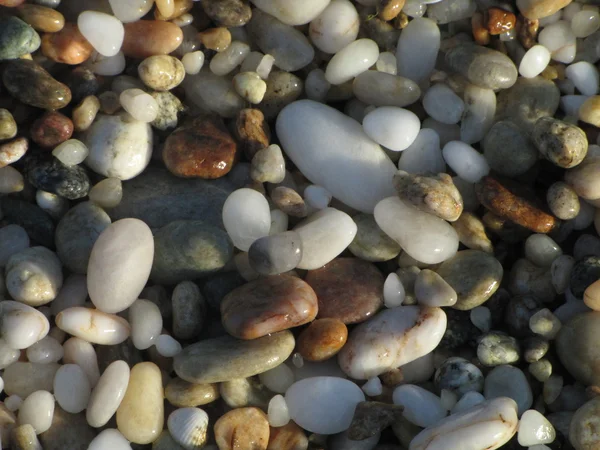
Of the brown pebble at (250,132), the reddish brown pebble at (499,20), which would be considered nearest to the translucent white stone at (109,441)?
the brown pebble at (250,132)

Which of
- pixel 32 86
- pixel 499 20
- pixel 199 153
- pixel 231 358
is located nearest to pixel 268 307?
pixel 231 358

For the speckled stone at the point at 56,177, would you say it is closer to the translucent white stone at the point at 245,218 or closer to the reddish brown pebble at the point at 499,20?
the translucent white stone at the point at 245,218

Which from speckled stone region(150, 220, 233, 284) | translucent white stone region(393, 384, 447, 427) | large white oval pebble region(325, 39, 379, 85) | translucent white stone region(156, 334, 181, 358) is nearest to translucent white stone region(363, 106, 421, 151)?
large white oval pebble region(325, 39, 379, 85)

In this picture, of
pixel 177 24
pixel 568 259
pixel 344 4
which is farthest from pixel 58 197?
pixel 568 259

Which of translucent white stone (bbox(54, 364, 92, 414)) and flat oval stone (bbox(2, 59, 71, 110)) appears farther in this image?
flat oval stone (bbox(2, 59, 71, 110))

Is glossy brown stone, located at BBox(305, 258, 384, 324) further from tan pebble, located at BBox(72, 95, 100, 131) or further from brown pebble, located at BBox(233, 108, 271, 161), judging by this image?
tan pebble, located at BBox(72, 95, 100, 131)

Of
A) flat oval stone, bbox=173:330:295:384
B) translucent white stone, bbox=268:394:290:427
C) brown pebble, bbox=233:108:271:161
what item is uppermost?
brown pebble, bbox=233:108:271:161

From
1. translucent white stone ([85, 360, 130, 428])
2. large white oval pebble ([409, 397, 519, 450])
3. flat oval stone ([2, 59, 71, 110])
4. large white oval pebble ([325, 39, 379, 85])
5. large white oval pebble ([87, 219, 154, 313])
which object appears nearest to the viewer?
large white oval pebble ([409, 397, 519, 450])

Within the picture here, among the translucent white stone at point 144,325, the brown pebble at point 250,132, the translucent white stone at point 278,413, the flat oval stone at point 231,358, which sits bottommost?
the translucent white stone at point 278,413
